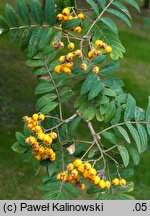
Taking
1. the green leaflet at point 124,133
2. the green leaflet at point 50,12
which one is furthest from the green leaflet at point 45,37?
the green leaflet at point 124,133

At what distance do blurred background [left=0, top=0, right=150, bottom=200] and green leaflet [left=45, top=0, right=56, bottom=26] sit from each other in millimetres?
770

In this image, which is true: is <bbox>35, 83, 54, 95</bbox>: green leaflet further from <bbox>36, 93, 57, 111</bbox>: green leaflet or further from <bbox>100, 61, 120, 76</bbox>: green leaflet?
<bbox>100, 61, 120, 76</bbox>: green leaflet

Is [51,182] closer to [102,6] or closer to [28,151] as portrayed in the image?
[28,151]

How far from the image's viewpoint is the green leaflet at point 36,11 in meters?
1.46

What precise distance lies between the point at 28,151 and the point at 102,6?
588mm

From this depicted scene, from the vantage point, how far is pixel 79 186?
129 cm

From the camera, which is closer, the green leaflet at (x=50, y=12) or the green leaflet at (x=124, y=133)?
the green leaflet at (x=124, y=133)

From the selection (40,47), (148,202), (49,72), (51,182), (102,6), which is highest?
(102,6)

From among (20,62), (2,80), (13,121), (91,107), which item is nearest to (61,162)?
(91,107)

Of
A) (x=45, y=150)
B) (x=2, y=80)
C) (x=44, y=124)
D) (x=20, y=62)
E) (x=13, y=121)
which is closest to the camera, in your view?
(x=45, y=150)

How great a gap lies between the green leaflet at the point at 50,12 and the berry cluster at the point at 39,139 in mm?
353

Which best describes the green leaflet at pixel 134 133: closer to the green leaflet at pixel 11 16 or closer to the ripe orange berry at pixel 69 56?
the ripe orange berry at pixel 69 56

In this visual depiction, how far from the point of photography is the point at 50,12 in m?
1.42

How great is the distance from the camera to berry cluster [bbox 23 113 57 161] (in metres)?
1.24
